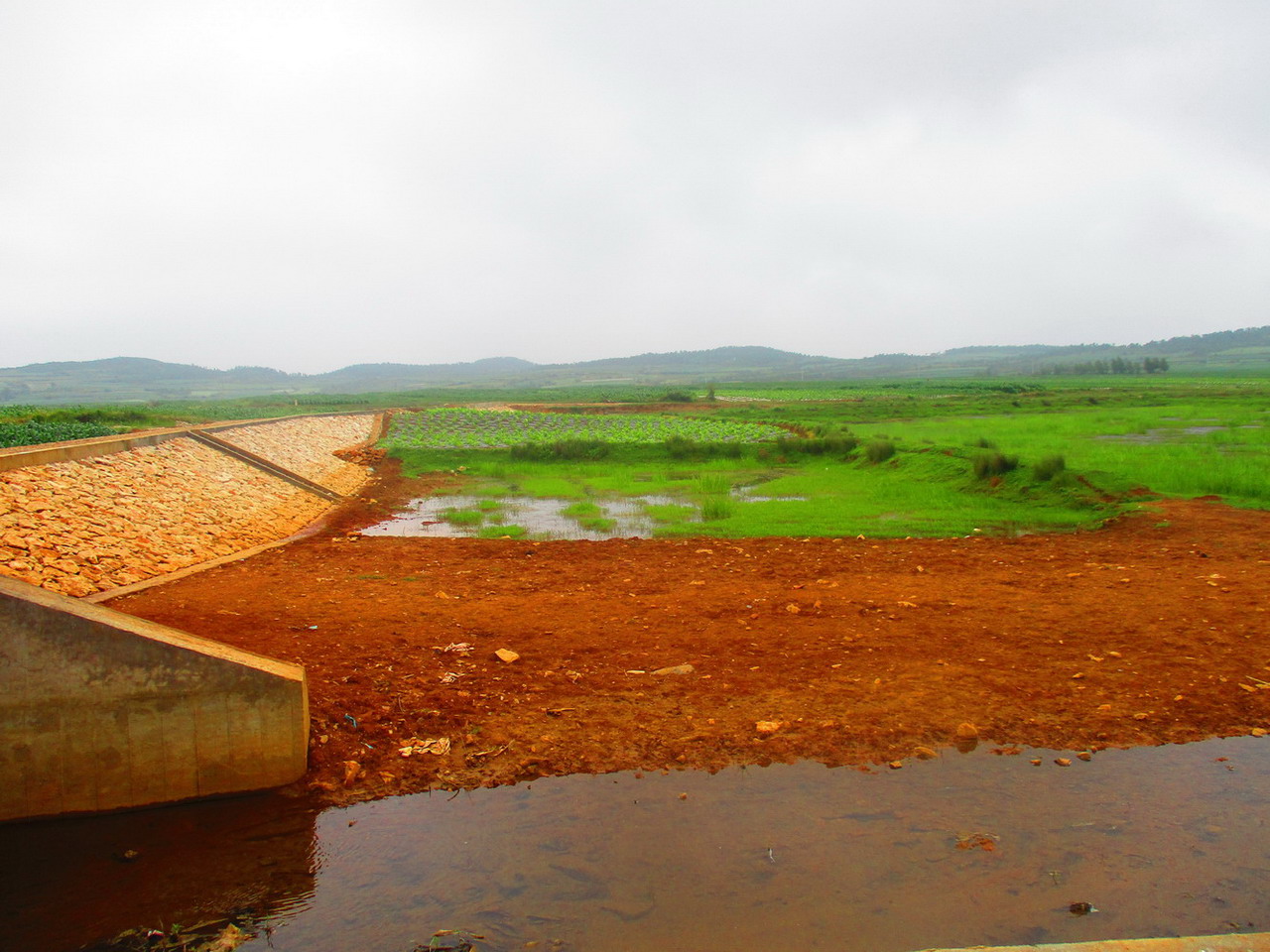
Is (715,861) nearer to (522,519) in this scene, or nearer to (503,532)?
(503,532)

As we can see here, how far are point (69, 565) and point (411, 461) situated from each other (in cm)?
1954

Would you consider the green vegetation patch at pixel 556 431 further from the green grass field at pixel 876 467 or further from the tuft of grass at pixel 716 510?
the tuft of grass at pixel 716 510

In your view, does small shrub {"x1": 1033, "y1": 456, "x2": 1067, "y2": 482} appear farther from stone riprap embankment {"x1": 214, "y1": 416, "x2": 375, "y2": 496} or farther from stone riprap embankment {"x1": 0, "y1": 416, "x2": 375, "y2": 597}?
stone riprap embankment {"x1": 214, "y1": 416, "x2": 375, "y2": 496}

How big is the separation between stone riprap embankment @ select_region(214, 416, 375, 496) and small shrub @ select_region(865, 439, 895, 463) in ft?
52.1

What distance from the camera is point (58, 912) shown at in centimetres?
493

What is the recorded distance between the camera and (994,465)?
18.9m

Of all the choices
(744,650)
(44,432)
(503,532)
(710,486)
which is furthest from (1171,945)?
(44,432)

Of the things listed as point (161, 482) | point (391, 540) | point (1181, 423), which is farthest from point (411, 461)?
point (1181, 423)

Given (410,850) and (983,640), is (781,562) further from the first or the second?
(410,850)

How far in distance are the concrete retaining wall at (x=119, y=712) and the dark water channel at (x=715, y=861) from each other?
240mm

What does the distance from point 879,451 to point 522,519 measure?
1226cm

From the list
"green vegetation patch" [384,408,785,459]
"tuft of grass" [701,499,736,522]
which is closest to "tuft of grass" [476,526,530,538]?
"tuft of grass" [701,499,736,522]

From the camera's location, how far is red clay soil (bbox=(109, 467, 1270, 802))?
656cm

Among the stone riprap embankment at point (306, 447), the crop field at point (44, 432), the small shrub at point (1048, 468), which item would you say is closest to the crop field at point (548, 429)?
the stone riprap embankment at point (306, 447)
